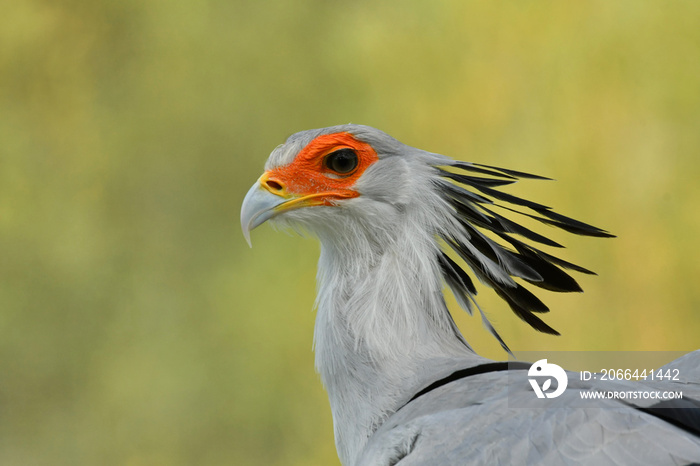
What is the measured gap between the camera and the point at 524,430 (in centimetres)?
108

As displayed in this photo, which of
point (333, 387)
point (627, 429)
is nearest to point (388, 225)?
point (333, 387)

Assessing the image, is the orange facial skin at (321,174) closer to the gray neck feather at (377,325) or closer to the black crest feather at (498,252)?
the gray neck feather at (377,325)

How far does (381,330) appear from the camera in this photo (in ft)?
4.72

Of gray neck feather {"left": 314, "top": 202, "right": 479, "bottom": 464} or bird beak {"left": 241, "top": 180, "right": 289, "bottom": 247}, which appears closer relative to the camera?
gray neck feather {"left": 314, "top": 202, "right": 479, "bottom": 464}

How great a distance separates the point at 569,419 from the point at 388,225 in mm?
605

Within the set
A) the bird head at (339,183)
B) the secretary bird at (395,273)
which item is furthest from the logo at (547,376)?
the bird head at (339,183)

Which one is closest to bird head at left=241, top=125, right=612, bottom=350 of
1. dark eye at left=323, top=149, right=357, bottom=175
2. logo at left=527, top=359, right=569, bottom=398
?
dark eye at left=323, top=149, right=357, bottom=175

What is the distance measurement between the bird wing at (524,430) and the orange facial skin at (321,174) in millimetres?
504

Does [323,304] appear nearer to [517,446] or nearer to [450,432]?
[450,432]

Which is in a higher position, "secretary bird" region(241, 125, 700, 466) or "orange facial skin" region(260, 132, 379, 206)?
"orange facial skin" region(260, 132, 379, 206)

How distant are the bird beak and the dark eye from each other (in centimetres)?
13

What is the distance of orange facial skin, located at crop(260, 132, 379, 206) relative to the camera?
5.07ft

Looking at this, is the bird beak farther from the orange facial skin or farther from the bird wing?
the bird wing

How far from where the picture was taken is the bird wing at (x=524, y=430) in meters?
1.02
